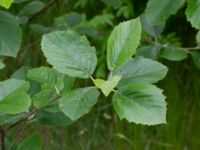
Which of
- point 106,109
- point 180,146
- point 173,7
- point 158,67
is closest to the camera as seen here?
point 158,67

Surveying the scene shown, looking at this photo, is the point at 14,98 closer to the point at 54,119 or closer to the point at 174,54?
the point at 54,119

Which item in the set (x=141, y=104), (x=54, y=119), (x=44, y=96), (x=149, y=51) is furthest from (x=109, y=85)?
(x=149, y=51)

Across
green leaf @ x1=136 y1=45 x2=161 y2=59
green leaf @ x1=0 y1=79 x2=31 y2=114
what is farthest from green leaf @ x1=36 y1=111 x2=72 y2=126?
Result: green leaf @ x1=136 y1=45 x2=161 y2=59

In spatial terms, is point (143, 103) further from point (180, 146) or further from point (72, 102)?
point (180, 146)

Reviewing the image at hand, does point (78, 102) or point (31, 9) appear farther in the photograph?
point (31, 9)

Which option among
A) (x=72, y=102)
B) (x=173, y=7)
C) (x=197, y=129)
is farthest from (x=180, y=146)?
(x=72, y=102)

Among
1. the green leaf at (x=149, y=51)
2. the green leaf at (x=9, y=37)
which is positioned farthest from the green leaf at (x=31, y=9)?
the green leaf at (x=9, y=37)
